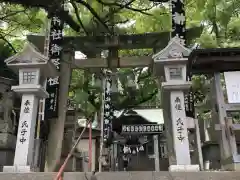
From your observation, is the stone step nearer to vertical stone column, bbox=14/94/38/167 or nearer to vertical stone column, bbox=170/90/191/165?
vertical stone column, bbox=170/90/191/165

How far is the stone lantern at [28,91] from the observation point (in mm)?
5409

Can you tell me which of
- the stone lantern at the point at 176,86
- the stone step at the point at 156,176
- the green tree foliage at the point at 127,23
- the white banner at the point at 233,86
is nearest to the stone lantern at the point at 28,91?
the stone step at the point at 156,176

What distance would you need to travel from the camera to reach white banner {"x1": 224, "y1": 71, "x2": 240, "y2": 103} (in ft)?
22.5

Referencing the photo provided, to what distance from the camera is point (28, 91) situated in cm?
581

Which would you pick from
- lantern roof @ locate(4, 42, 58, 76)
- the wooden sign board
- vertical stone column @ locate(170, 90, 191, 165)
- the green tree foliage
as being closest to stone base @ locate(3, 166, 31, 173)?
lantern roof @ locate(4, 42, 58, 76)

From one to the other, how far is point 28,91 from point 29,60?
0.70 m

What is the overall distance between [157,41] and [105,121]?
2.92m

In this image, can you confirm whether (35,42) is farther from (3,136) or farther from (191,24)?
(191,24)

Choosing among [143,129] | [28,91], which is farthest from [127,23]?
[28,91]

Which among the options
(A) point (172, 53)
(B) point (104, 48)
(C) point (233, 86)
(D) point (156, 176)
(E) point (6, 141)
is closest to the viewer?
(D) point (156, 176)

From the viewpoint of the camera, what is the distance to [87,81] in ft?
36.8

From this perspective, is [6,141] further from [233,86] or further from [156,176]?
[233,86]

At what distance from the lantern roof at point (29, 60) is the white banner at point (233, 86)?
13.9 ft

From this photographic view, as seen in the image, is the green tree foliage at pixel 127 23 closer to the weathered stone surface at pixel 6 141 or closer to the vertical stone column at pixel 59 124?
the vertical stone column at pixel 59 124
